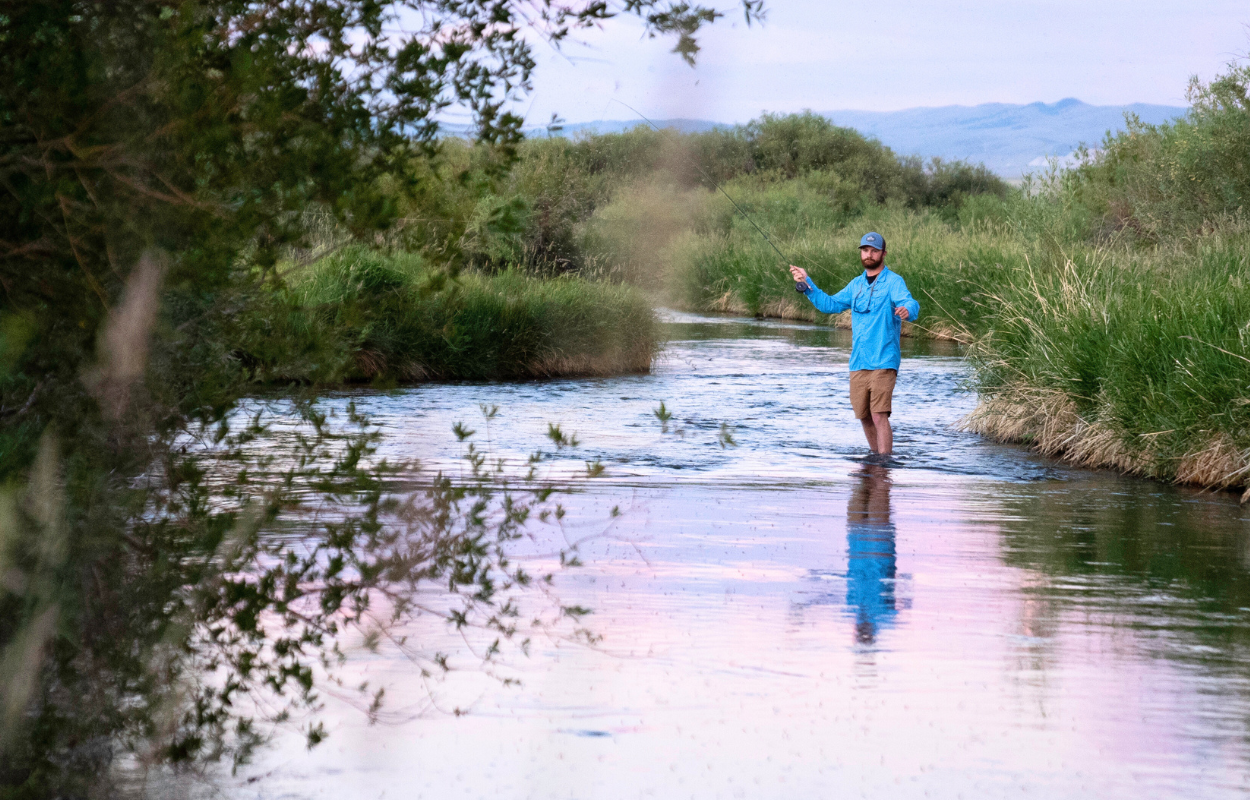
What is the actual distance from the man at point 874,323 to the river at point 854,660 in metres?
0.88

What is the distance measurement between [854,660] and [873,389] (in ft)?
23.1

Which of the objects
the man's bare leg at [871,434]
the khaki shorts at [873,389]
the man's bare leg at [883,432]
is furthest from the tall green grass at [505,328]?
the man's bare leg at [883,432]

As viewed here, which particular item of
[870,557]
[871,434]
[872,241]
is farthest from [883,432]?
[870,557]

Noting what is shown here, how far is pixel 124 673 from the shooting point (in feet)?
13.7

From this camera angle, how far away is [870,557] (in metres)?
8.38

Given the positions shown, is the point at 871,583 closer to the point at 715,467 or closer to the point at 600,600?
the point at 600,600

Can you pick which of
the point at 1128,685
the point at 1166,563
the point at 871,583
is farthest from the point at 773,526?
the point at 1128,685

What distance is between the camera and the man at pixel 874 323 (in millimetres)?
12500

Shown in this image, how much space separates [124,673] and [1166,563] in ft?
21.2

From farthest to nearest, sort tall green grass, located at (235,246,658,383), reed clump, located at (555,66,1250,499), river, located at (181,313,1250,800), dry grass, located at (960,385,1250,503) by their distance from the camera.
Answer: tall green grass, located at (235,246,658,383) < reed clump, located at (555,66,1250,499) < dry grass, located at (960,385,1250,503) < river, located at (181,313,1250,800)

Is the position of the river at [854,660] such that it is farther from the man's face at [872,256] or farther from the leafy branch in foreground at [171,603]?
the man's face at [872,256]

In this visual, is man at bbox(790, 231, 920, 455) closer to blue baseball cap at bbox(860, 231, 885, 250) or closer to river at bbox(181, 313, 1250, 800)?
blue baseball cap at bbox(860, 231, 885, 250)

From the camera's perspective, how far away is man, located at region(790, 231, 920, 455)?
12.5 metres

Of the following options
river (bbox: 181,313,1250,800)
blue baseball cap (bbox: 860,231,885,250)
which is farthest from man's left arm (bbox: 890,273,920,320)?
river (bbox: 181,313,1250,800)
